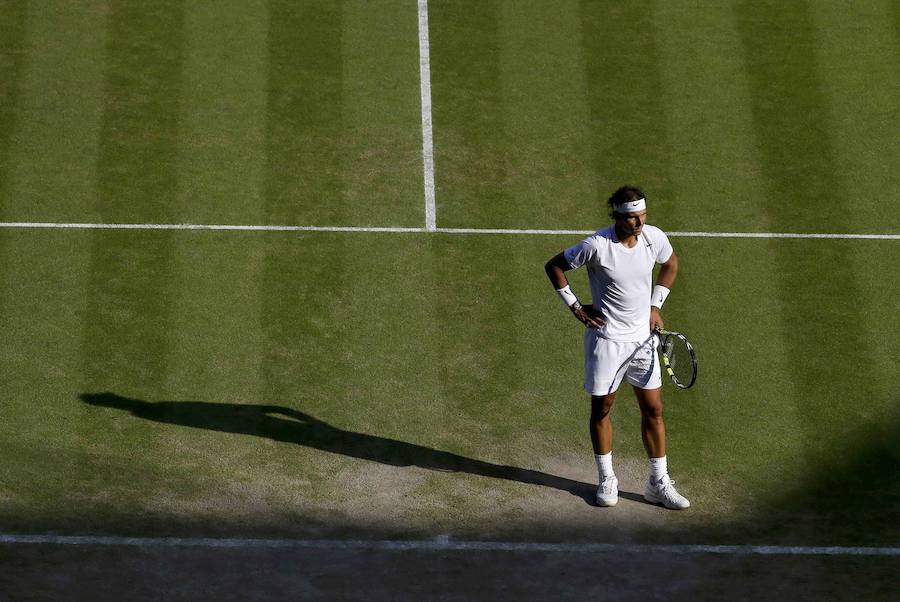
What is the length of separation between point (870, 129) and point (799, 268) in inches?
99.2

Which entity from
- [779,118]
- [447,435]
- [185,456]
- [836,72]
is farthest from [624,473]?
[836,72]

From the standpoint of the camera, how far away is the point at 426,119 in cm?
1519

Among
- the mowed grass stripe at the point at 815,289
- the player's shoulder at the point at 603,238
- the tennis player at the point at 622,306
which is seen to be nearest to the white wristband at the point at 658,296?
the tennis player at the point at 622,306

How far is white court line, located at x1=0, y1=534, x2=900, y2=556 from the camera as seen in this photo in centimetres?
984

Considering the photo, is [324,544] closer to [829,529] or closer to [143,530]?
[143,530]

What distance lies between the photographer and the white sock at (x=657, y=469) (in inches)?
409

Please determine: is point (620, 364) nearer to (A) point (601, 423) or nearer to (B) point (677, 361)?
(A) point (601, 423)

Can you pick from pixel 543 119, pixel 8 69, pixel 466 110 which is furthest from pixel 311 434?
pixel 8 69

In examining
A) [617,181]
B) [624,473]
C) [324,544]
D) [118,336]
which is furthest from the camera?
[617,181]

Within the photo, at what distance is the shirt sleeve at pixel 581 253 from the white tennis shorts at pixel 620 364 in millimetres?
490

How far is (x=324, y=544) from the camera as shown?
32.6 feet

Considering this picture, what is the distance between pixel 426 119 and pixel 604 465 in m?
5.78

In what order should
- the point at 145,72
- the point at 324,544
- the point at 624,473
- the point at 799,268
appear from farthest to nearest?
the point at 145,72, the point at 799,268, the point at 624,473, the point at 324,544

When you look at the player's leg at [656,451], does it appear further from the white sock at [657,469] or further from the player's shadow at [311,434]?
the player's shadow at [311,434]
